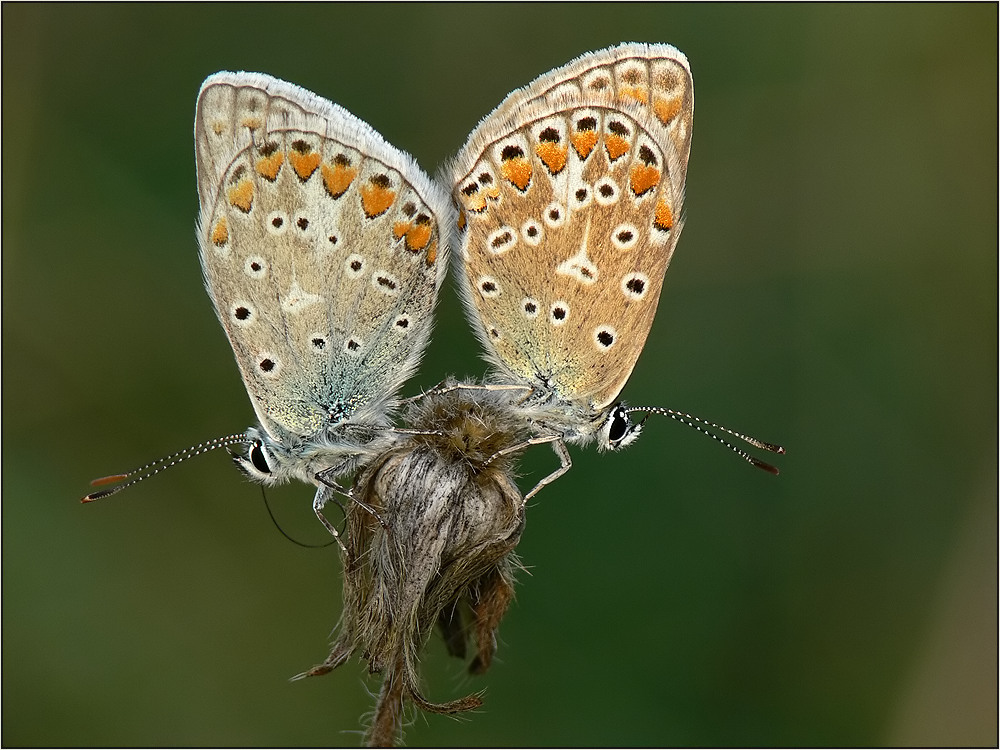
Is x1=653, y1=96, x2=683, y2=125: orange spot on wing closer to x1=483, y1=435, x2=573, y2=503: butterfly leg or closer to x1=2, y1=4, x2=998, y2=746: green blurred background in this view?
x1=483, y1=435, x2=573, y2=503: butterfly leg

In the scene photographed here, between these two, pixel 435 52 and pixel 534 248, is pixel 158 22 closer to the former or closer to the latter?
pixel 435 52

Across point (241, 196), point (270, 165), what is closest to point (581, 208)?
point (270, 165)

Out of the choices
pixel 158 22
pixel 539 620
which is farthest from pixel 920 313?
pixel 158 22

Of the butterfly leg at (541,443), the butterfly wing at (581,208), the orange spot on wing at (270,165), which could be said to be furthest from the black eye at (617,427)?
the orange spot on wing at (270,165)

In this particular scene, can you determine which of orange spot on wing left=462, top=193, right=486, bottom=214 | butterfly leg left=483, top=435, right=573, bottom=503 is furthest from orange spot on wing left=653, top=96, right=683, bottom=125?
butterfly leg left=483, top=435, right=573, bottom=503

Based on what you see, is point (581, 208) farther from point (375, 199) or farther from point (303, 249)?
point (303, 249)
